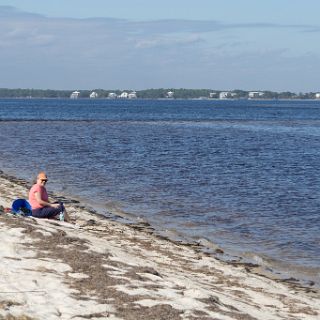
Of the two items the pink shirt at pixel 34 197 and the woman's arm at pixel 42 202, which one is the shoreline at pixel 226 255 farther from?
the pink shirt at pixel 34 197

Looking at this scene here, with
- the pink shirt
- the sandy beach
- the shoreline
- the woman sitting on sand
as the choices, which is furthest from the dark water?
the pink shirt

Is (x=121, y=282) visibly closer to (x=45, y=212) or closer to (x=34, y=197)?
(x=45, y=212)

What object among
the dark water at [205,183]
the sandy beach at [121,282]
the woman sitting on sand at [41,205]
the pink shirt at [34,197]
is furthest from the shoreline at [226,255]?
the pink shirt at [34,197]

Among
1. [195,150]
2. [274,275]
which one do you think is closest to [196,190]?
[274,275]

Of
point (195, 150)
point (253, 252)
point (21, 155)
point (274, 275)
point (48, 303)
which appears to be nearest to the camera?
point (48, 303)

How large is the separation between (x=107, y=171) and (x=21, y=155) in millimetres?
10136

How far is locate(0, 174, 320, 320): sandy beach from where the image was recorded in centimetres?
960

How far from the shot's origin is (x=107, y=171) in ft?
113

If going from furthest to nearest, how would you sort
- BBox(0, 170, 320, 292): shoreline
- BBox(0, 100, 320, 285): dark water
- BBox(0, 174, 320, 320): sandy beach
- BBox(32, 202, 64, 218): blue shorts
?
BBox(0, 100, 320, 285): dark water → BBox(32, 202, 64, 218): blue shorts → BBox(0, 170, 320, 292): shoreline → BBox(0, 174, 320, 320): sandy beach

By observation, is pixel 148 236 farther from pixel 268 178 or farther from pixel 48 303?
pixel 268 178

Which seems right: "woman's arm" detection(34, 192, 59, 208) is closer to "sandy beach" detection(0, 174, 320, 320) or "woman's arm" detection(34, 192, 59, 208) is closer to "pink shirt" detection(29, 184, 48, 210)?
"pink shirt" detection(29, 184, 48, 210)

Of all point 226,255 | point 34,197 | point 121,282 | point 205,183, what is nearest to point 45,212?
point 34,197

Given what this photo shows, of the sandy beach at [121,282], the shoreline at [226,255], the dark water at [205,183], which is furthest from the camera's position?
the dark water at [205,183]

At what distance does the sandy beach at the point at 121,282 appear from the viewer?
960 cm
